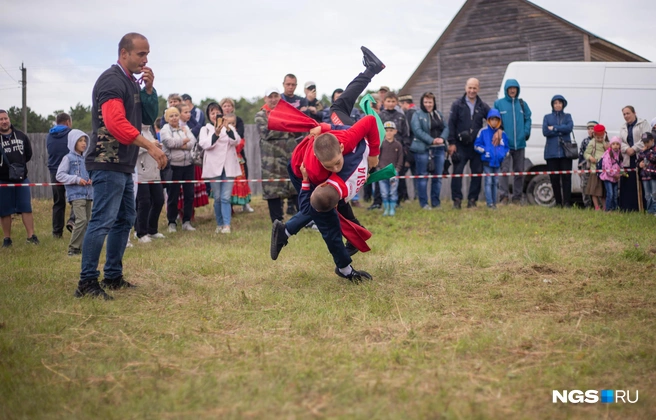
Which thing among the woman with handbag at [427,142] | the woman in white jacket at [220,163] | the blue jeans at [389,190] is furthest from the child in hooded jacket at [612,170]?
the woman in white jacket at [220,163]

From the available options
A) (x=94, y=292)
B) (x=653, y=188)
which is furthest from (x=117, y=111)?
(x=653, y=188)

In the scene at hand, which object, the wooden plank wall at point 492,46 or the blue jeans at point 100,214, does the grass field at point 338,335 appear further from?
the wooden plank wall at point 492,46

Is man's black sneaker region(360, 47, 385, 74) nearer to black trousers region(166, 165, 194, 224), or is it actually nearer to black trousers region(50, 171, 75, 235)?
black trousers region(166, 165, 194, 224)

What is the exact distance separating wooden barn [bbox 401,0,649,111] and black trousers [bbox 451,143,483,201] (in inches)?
525

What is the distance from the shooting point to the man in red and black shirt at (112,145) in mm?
5773

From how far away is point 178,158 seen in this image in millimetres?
11133

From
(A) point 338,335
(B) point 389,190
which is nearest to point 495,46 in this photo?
(B) point 389,190

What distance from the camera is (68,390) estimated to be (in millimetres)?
3705

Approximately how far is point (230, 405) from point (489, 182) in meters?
10.1

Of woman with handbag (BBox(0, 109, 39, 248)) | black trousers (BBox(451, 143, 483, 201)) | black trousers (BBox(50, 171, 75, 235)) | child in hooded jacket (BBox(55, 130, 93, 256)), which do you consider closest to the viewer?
child in hooded jacket (BBox(55, 130, 93, 256))

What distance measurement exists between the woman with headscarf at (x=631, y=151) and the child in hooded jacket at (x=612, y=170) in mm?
136

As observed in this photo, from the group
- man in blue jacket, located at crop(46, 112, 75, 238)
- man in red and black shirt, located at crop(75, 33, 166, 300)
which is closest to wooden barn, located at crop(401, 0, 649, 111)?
man in blue jacket, located at crop(46, 112, 75, 238)

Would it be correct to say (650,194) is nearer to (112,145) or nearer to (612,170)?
(612,170)

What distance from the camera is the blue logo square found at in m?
3.39
